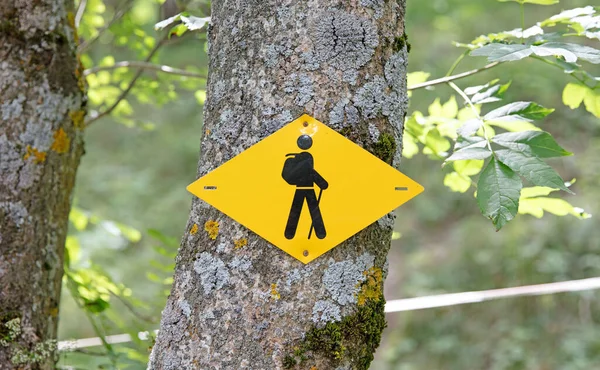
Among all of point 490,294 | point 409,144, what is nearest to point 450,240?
point 490,294

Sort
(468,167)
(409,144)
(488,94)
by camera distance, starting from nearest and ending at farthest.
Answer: (488,94), (468,167), (409,144)

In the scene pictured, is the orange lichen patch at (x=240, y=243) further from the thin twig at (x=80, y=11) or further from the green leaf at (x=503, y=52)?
the thin twig at (x=80, y=11)

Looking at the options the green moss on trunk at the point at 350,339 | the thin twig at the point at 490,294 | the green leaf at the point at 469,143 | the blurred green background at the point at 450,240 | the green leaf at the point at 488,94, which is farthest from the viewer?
the blurred green background at the point at 450,240

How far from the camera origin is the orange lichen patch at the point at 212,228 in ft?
3.05

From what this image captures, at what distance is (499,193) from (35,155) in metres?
1.10

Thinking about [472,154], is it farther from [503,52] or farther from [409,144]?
[409,144]

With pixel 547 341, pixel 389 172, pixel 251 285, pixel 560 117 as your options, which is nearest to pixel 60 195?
pixel 251 285

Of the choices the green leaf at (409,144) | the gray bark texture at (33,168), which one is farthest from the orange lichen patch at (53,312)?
the green leaf at (409,144)

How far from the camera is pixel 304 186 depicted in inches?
36.8

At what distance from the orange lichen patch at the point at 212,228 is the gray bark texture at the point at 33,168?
0.69 meters

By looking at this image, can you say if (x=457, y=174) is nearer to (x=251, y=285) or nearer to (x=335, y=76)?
(x=335, y=76)

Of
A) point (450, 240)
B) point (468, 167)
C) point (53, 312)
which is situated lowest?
point (450, 240)

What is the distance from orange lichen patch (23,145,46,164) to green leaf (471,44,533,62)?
1050mm

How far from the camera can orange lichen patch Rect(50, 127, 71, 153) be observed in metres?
1.46
